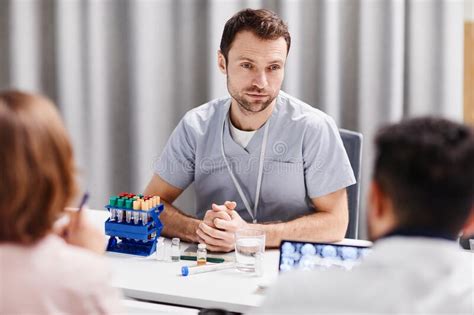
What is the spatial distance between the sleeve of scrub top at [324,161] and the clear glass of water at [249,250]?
465 mm

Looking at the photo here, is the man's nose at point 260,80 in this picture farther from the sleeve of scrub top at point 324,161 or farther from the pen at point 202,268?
the pen at point 202,268

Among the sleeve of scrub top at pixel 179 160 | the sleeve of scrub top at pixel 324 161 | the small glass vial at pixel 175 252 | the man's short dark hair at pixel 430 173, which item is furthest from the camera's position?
the sleeve of scrub top at pixel 179 160

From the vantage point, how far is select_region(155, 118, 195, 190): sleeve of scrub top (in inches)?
89.7

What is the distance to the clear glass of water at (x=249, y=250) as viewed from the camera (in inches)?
65.6

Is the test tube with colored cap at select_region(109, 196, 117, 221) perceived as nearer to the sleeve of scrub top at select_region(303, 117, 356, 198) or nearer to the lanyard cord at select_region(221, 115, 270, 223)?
the lanyard cord at select_region(221, 115, 270, 223)

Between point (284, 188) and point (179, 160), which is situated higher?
point (179, 160)

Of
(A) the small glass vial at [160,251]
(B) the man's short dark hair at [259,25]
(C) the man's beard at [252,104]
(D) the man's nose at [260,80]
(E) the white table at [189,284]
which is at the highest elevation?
A: (B) the man's short dark hair at [259,25]

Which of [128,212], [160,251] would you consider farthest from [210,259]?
[128,212]

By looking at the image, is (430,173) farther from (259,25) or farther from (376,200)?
(259,25)

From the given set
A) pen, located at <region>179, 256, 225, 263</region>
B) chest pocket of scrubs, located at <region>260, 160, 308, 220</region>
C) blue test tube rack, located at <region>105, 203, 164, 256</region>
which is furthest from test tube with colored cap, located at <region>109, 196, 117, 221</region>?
chest pocket of scrubs, located at <region>260, 160, 308, 220</region>

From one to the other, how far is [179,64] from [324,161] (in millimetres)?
1250

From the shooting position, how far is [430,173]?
92cm

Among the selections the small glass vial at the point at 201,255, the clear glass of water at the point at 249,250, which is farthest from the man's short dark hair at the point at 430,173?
the small glass vial at the point at 201,255

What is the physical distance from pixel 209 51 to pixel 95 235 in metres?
1.91
